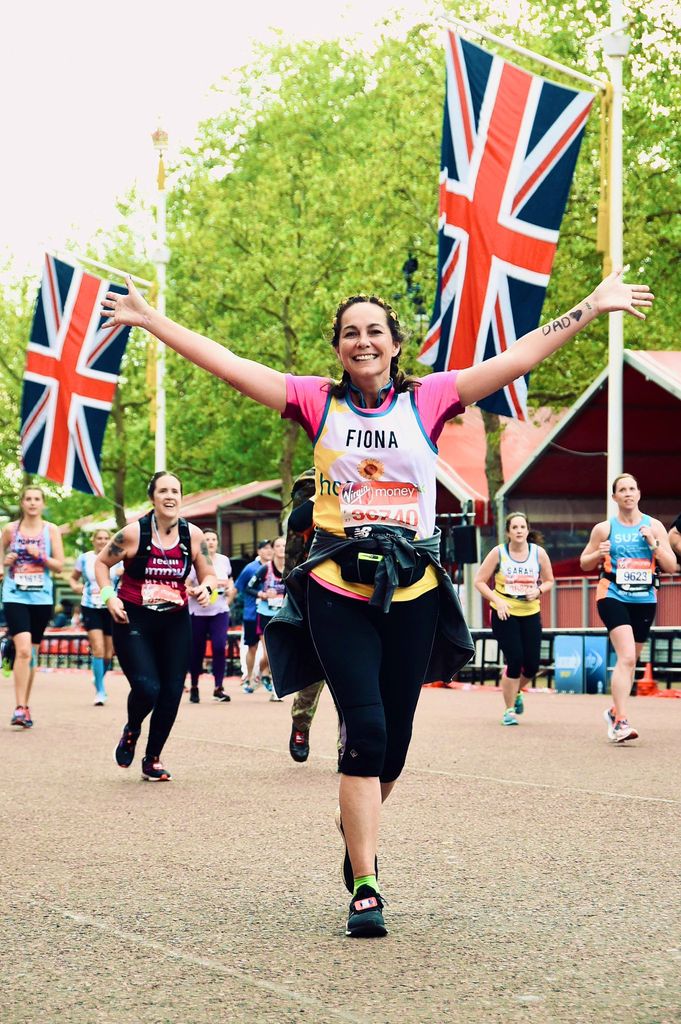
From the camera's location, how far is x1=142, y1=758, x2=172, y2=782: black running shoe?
10.1 m

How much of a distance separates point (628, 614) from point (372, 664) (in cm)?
744

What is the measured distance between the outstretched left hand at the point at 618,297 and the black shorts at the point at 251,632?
52.7 ft

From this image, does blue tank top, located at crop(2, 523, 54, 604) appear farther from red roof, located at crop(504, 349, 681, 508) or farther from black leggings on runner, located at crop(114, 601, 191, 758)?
red roof, located at crop(504, 349, 681, 508)

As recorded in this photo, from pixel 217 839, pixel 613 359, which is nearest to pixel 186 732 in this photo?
pixel 217 839

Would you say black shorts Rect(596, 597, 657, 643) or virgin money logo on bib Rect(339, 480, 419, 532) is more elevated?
virgin money logo on bib Rect(339, 480, 419, 532)

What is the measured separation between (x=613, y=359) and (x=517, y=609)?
8643 millimetres

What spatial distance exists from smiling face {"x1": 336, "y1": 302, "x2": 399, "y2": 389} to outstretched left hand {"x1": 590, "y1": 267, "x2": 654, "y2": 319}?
0.78m

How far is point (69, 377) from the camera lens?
2944 centimetres

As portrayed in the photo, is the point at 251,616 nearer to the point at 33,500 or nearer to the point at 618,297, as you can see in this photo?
the point at 33,500

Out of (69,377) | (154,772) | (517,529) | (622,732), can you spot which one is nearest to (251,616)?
(517,529)

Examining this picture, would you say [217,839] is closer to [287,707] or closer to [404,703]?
[404,703]

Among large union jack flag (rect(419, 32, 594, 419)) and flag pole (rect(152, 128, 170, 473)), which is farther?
flag pole (rect(152, 128, 170, 473))

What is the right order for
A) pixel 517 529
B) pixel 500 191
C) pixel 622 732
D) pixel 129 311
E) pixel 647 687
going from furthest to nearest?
pixel 647 687 < pixel 500 191 < pixel 517 529 < pixel 622 732 < pixel 129 311

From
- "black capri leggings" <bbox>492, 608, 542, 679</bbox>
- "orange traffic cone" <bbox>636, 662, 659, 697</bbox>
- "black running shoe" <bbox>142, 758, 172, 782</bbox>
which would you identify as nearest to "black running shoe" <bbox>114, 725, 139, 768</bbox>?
"black running shoe" <bbox>142, 758, 172, 782</bbox>
